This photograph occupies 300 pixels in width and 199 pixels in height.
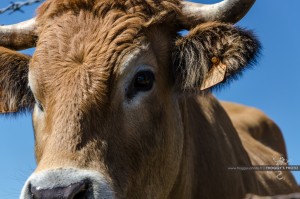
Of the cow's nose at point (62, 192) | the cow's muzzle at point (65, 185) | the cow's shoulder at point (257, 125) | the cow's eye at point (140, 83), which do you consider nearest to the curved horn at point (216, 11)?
Answer: the cow's eye at point (140, 83)

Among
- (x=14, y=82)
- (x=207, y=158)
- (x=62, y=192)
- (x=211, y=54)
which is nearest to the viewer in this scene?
(x=62, y=192)

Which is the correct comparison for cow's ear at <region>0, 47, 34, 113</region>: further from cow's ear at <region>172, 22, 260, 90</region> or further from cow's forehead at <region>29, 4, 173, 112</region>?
cow's ear at <region>172, 22, 260, 90</region>

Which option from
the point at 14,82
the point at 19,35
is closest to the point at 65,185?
the point at 14,82

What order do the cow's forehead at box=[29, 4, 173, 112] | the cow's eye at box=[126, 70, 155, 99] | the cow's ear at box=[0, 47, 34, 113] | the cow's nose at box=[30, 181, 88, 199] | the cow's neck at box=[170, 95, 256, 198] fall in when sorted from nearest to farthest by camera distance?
1. the cow's nose at box=[30, 181, 88, 199]
2. the cow's forehead at box=[29, 4, 173, 112]
3. the cow's eye at box=[126, 70, 155, 99]
4. the cow's ear at box=[0, 47, 34, 113]
5. the cow's neck at box=[170, 95, 256, 198]

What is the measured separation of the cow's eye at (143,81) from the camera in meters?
4.28

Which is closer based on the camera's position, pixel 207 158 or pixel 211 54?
pixel 211 54

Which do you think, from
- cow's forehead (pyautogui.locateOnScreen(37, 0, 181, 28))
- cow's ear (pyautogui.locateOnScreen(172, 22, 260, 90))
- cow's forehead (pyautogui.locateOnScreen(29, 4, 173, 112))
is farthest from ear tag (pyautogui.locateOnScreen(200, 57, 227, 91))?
cow's forehead (pyautogui.locateOnScreen(37, 0, 181, 28))

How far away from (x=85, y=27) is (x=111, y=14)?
0.27 m

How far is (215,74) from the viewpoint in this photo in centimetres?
449

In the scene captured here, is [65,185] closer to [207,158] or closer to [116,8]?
[116,8]

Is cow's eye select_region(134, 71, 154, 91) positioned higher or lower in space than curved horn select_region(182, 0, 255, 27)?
lower

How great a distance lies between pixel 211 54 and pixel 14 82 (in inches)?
71.0

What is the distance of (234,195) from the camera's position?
548 centimetres

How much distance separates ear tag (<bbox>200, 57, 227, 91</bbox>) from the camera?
4.43 metres
